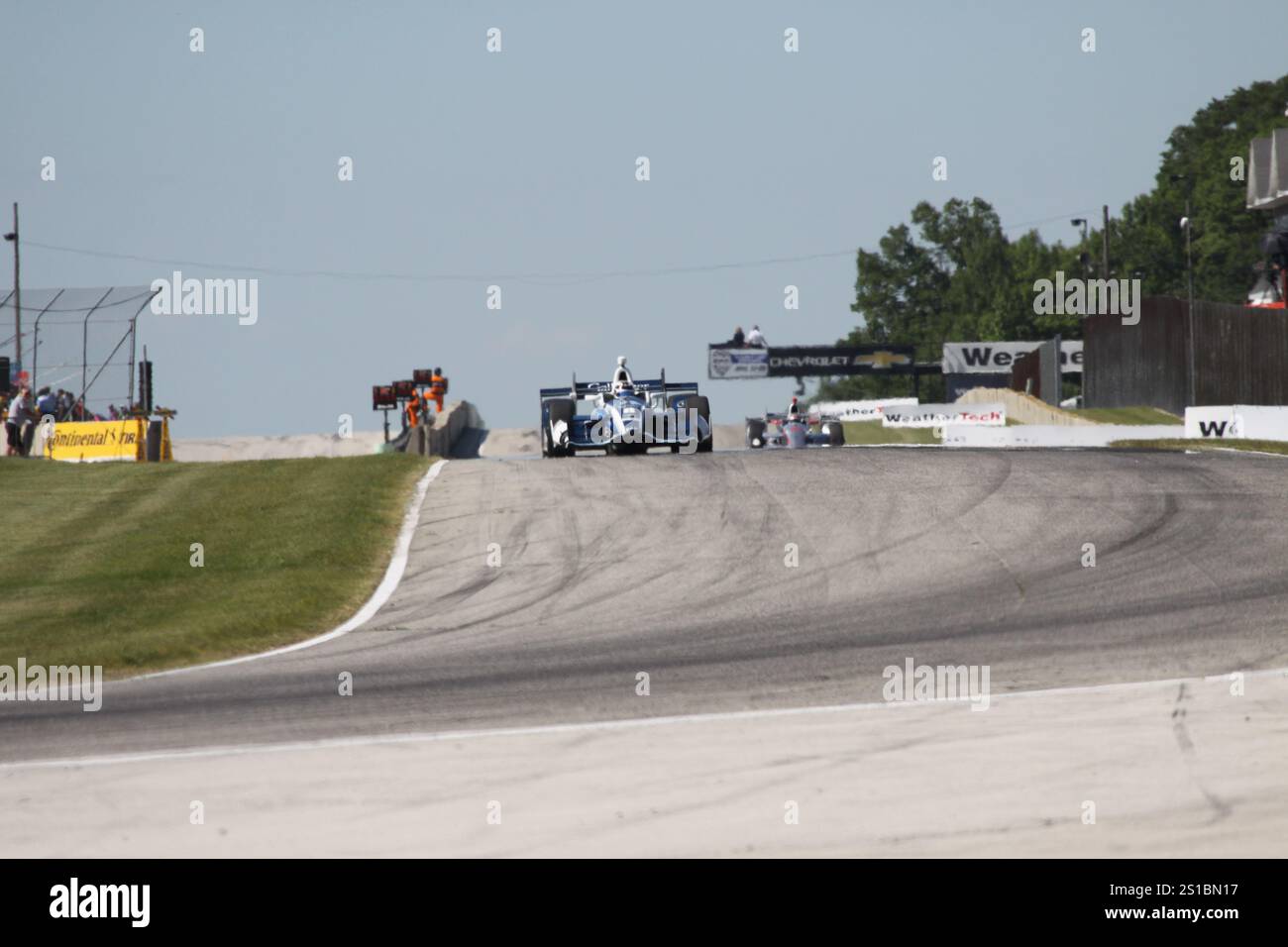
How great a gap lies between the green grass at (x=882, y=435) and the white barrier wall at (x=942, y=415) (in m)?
1.17

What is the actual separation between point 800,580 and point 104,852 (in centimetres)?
882

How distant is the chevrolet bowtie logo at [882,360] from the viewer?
9912 centimetres

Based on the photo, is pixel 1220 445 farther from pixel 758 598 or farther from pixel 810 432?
pixel 758 598

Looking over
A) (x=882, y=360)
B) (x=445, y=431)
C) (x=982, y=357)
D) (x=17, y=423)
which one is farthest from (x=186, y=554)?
(x=882, y=360)

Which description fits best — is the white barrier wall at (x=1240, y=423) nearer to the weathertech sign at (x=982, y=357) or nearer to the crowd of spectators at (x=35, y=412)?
the crowd of spectators at (x=35, y=412)

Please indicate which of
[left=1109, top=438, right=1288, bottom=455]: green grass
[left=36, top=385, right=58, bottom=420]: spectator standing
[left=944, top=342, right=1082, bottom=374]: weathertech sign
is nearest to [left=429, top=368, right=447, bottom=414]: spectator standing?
[left=36, top=385, right=58, bottom=420]: spectator standing

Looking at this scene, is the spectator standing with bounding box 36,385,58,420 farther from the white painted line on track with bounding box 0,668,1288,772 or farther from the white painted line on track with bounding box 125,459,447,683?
the white painted line on track with bounding box 0,668,1288,772

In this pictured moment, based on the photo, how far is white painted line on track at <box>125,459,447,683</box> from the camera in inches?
457

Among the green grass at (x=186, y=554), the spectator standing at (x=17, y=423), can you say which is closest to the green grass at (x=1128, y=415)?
Result: the green grass at (x=186, y=554)

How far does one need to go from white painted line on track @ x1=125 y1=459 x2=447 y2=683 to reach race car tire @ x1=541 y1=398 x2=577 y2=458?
233 inches

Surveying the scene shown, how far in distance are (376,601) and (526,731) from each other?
661cm

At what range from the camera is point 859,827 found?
613 centimetres
